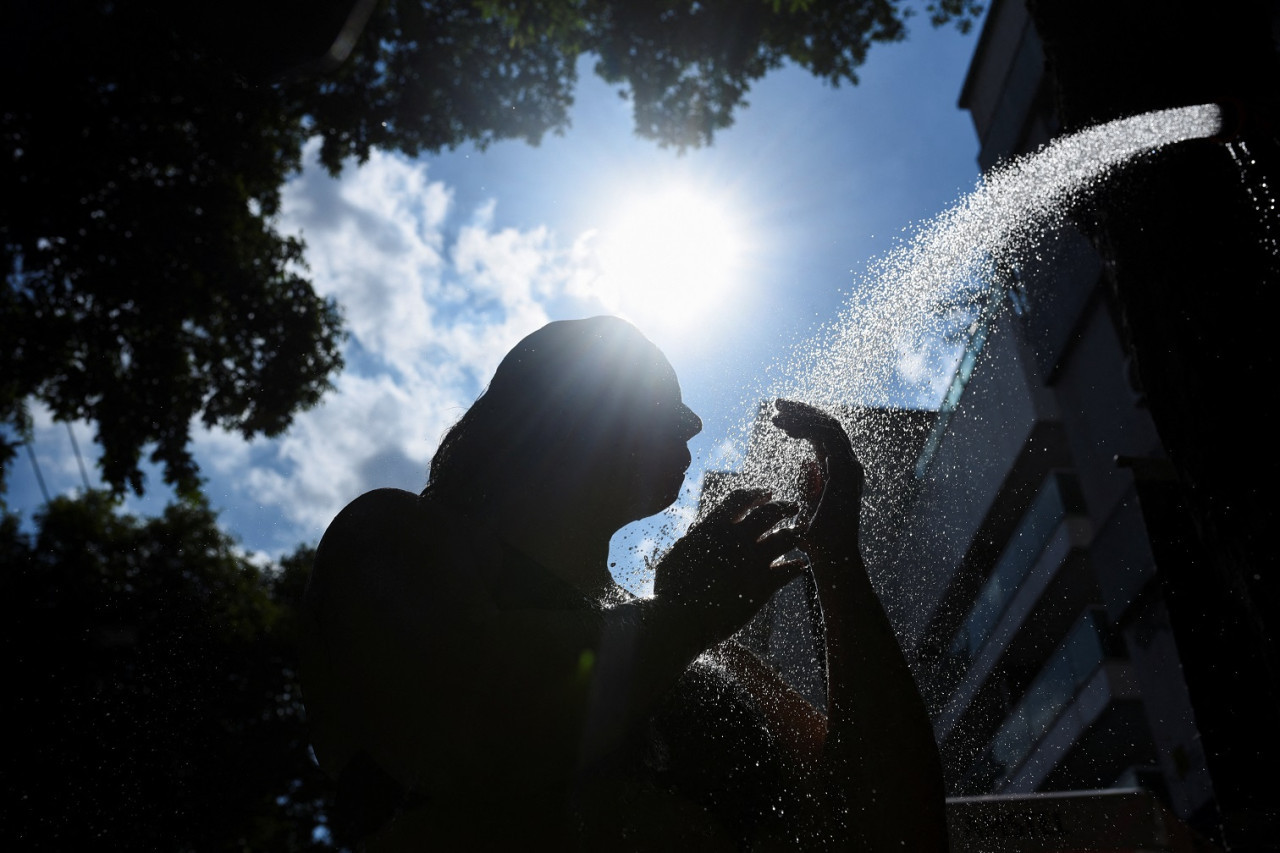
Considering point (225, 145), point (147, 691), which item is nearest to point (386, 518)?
point (147, 691)

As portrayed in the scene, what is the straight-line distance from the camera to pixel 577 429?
1790mm

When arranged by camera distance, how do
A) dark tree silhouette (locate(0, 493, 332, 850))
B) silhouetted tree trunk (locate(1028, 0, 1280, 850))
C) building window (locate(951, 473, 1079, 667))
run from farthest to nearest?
building window (locate(951, 473, 1079, 667))
dark tree silhouette (locate(0, 493, 332, 850))
silhouetted tree trunk (locate(1028, 0, 1280, 850))

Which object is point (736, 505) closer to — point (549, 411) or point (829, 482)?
point (829, 482)

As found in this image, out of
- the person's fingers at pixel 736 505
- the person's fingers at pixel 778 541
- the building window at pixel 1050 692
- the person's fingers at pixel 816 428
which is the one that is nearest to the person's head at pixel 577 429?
the person's fingers at pixel 816 428

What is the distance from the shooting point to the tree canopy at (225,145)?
8.99 meters

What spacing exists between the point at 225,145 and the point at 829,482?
412 inches

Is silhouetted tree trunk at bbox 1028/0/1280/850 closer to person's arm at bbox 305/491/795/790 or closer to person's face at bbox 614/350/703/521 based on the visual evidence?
person's face at bbox 614/350/703/521

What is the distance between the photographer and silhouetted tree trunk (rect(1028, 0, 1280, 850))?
220 centimetres

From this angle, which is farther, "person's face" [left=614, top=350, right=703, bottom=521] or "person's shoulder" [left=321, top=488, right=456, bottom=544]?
"person's face" [left=614, top=350, right=703, bottom=521]

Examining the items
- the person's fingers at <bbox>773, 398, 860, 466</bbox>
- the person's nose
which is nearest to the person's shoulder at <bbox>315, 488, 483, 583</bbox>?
the person's nose

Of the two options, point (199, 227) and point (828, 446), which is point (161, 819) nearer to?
point (199, 227)

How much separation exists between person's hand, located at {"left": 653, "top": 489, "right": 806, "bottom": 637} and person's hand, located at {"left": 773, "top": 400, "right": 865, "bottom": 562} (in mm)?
321

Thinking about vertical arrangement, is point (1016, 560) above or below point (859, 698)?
above

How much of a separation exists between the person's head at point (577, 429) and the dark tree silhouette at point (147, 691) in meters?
4.14
